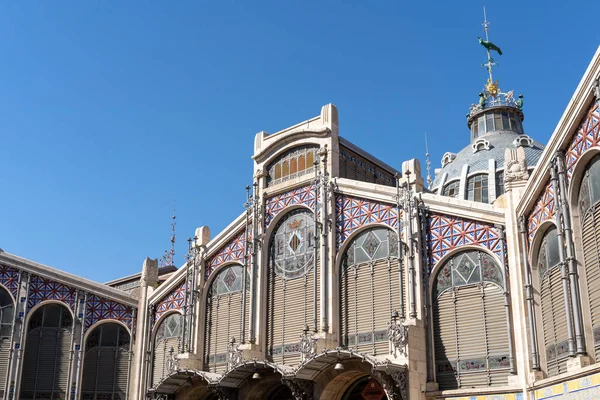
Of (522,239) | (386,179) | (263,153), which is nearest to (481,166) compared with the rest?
(386,179)

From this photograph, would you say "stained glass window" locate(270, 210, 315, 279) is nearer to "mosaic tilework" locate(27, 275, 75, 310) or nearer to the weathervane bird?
"mosaic tilework" locate(27, 275, 75, 310)

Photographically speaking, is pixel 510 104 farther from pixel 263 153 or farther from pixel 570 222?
pixel 570 222

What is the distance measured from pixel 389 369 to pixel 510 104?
33.2 meters

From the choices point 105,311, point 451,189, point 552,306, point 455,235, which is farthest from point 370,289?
point 451,189

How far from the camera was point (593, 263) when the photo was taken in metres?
19.8

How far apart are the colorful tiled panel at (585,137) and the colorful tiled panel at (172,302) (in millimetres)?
19884

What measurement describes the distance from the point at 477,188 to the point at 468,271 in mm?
21600

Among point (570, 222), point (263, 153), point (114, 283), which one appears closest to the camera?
point (570, 222)

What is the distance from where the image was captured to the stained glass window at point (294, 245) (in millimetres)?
30734

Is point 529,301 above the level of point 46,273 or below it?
below

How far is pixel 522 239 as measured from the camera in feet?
81.3

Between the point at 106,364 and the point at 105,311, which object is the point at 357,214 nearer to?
the point at 105,311

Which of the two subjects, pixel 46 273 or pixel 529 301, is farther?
pixel 46 273

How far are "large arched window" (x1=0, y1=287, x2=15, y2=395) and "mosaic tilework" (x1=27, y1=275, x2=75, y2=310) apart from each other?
3.40 feet
